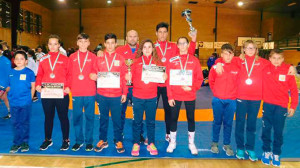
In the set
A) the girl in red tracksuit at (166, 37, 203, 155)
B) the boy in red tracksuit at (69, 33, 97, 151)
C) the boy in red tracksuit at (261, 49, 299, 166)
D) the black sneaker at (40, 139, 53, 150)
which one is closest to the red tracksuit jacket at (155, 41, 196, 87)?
the girl in red tracksuit at (166, 37, 203, 155)

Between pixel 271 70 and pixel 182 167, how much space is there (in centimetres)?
200

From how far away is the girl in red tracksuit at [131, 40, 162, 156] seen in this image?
12.3 ft

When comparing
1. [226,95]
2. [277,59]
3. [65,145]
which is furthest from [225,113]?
[65,145]

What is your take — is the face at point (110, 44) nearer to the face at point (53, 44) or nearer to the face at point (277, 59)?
the face at point (53, 44)

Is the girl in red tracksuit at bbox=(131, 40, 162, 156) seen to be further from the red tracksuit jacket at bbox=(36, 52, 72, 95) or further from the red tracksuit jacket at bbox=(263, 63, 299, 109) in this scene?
the red tracksuit jacket at bbox=(263, 63, 299, 109)

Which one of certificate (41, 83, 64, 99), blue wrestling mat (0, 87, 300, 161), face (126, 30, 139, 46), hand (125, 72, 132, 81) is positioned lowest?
blue wrestling mat (0, 87, 300, 161)

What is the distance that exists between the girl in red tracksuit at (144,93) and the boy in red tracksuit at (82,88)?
730 mm

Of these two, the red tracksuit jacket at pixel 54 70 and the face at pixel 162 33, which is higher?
the face at pixel 162 33

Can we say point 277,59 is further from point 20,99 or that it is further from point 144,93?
point 20,99

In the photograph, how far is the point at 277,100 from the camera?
3475mm

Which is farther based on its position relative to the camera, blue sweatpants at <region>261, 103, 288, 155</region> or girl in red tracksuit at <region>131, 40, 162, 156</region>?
girl in red tracksuit at <region>131, 40, 162, 156</region>

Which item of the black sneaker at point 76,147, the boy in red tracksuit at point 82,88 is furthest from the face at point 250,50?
the black sneaker at point 76,147

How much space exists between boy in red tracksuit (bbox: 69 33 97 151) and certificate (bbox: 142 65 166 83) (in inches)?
35.5

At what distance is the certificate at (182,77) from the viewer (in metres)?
3.71
